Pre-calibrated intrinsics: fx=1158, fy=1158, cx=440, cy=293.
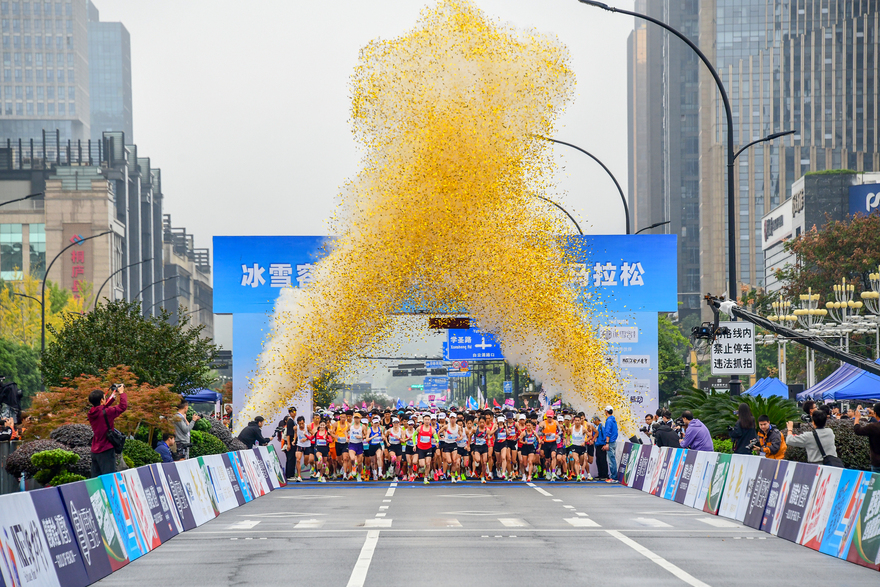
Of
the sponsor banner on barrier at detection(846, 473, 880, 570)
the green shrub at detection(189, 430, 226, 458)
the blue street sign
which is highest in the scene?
the blue street sign

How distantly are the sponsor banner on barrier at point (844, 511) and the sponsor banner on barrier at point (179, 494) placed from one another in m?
8.29

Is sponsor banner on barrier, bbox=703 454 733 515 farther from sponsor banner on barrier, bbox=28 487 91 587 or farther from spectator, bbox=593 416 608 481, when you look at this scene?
sponsor banner on barrier, bbox=28 487 91 587

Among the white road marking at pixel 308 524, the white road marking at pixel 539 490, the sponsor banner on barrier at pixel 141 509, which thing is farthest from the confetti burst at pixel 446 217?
the sponsor banner on barrier at pixel 141 509

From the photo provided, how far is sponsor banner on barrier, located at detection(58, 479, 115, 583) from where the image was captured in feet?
35.7

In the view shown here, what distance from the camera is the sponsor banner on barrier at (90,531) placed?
428 inches

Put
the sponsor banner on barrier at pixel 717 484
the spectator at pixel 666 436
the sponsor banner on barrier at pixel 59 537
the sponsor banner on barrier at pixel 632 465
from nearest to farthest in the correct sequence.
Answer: the sponsor banner on barrier at pixel 59 537, the sponsor banner on barrier at pixel 717 484, the spectator at pixel 666 436, the sponsor banner on barrier at pixel 632 465

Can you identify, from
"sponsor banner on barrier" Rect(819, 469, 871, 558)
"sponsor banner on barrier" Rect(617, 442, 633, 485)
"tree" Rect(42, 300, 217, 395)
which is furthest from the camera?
"tree" Rect(42, 300, 217, 395)

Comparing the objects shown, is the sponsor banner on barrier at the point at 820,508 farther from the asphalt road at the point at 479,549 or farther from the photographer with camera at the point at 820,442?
the photographer with camera at the point at 820,442

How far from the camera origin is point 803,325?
201 ft

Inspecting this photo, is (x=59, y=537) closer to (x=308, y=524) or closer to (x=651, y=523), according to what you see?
(x=308, y=524)

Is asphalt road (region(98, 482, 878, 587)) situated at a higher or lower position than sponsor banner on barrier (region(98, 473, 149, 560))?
lower

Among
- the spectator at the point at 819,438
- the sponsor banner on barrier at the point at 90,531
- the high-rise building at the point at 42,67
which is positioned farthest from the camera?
the high-rise building at the point at 42,67

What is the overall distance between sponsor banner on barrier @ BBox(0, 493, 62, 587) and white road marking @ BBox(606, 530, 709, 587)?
5.52 metres

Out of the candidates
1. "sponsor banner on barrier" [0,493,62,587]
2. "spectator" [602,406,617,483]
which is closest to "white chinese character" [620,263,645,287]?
"spectator" [602,406,617,483]
